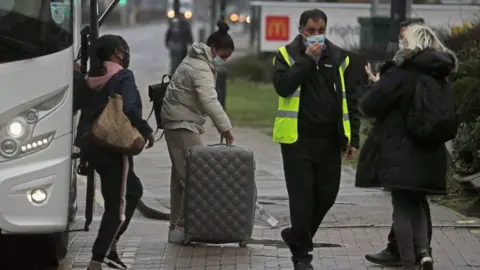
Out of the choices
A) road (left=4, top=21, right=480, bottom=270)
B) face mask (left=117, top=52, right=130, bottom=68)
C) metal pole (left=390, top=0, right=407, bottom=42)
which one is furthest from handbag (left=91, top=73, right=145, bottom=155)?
metal pole (left=390, top=0, right=407, bottom=42)

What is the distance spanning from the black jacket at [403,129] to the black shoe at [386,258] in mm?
950

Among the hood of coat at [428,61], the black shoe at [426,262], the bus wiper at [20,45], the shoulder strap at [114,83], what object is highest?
the bus wiper at [20,45]

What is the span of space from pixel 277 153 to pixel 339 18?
9.86m

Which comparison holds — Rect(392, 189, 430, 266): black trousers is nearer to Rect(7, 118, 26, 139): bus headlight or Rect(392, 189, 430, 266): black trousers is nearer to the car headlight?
the car headlight

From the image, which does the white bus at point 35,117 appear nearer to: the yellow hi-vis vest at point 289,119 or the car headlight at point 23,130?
the car headlight at point 23,130

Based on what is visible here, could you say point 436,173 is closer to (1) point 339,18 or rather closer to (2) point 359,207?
(2) point 359,207

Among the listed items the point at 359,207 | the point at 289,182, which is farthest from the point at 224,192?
the point at 359,207

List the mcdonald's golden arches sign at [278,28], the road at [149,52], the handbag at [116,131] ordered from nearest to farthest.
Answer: the handbag at [116,131] < the mcdonald's golden arches sign at [278,28] < the road at [149,52]

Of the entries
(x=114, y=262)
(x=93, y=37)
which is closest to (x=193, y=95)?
(x=93, y=37)

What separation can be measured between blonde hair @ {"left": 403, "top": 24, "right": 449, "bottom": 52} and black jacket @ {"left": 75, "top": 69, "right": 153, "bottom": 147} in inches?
73.0

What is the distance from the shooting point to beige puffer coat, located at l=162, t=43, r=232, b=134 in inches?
368

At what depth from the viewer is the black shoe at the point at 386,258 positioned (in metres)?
8.68

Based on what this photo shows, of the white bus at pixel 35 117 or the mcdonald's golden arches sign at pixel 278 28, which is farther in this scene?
the mcdonald's golden arches sign at pixel 278 28

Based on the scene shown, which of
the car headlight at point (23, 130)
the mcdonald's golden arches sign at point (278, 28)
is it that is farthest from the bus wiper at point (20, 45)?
the mcdonald's golden arches sign at point (278, 28)
